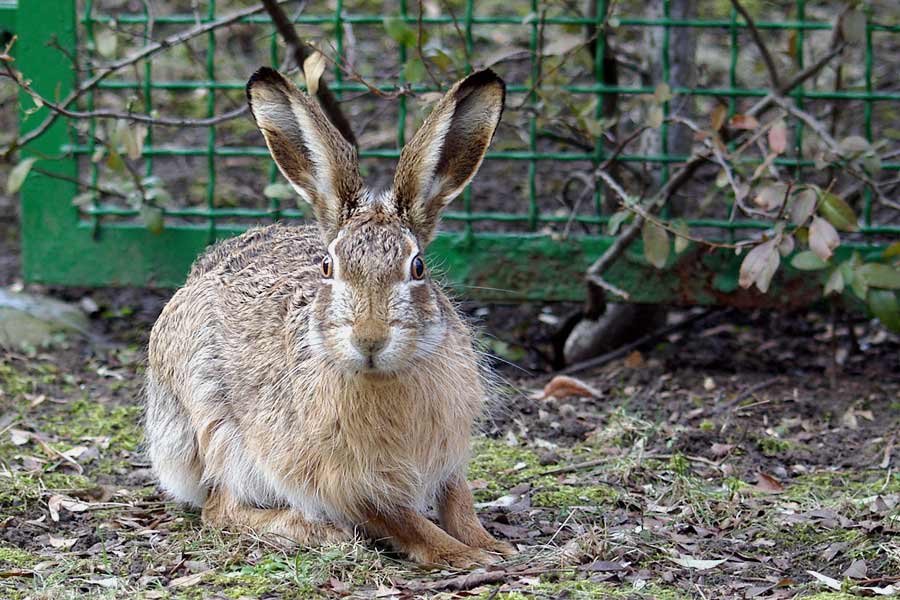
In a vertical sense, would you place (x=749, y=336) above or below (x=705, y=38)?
below

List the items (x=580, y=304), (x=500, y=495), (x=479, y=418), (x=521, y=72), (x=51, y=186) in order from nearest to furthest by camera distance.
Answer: (x=479, y=418)
(x=500, y=495)
(x=51, y=186)
(x=580, y=304)
(x=521, y=72)

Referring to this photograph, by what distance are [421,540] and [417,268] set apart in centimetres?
96

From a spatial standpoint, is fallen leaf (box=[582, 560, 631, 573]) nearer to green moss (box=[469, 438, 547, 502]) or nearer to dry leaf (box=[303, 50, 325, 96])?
green moss (box=[469, 438, 547, 502])

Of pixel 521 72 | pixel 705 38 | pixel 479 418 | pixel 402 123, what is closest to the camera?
pixel 479 418

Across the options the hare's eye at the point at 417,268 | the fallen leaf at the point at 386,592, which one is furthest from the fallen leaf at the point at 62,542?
the hare's eye at the point at 417,268

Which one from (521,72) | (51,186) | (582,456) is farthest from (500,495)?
(521,72)

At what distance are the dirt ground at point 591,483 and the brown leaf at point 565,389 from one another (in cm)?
1

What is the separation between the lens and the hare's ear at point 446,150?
4152 mm

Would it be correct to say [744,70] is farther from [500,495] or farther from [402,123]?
[500,495]

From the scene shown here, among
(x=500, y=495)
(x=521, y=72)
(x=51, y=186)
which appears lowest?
(x=500, y=495)

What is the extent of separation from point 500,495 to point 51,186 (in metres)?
3.34

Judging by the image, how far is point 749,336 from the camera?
7.13 metres

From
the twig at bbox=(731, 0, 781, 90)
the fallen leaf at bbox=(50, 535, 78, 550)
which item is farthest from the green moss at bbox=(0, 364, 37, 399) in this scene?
the twig at bbox=(731, 0, 781, 90)

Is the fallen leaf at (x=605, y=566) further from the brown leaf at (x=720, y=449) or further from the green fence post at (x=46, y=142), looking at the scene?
the green fence post at (x=46, y=142)
